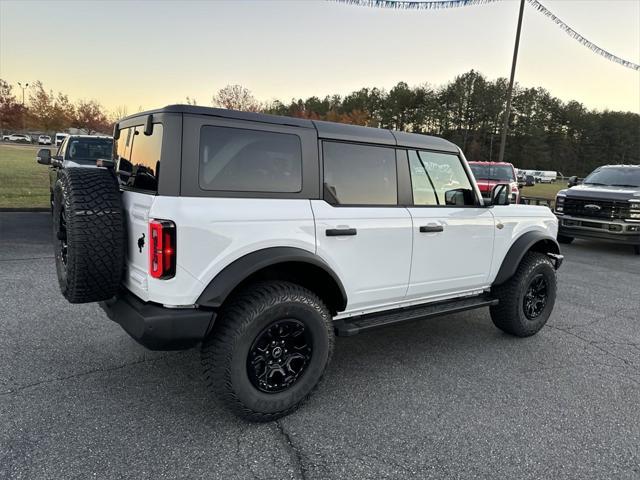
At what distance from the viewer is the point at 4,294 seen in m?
→ 4.87

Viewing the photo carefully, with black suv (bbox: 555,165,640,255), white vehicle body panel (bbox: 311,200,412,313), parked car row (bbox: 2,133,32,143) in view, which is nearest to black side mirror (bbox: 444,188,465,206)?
white vehicle body panel (bbox: 311,200,412,313)

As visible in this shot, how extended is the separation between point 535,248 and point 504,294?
2.22 feet

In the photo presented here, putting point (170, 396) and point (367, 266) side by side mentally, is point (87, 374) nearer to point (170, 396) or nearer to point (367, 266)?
point (170, 396)

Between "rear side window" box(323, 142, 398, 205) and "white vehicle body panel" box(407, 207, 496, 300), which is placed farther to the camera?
"white vehicle body panel" box(407, 207, 496, 300)

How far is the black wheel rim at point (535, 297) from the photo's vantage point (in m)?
4.30

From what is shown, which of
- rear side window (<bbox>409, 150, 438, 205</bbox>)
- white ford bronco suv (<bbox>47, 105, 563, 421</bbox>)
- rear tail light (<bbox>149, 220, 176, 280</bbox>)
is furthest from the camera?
rear side window (<bbox>409, 150, 438, 205</bbox>)

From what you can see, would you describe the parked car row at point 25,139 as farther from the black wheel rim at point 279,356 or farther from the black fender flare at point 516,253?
the black wheel rim at point 279,356

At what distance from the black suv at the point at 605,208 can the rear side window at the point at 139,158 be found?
987 centimetres

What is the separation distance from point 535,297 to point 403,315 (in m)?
1.76

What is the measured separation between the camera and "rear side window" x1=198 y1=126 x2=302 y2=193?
2566 millimetres

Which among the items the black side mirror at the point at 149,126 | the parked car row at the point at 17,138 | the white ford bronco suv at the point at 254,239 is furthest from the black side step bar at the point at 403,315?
the parked car row at the point at 17,138

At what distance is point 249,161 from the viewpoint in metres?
2.73

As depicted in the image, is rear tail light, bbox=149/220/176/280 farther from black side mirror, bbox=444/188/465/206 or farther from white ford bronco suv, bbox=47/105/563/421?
black side mirror, bbox=444/188/465/206

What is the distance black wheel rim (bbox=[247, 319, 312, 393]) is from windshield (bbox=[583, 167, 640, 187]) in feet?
34.3
